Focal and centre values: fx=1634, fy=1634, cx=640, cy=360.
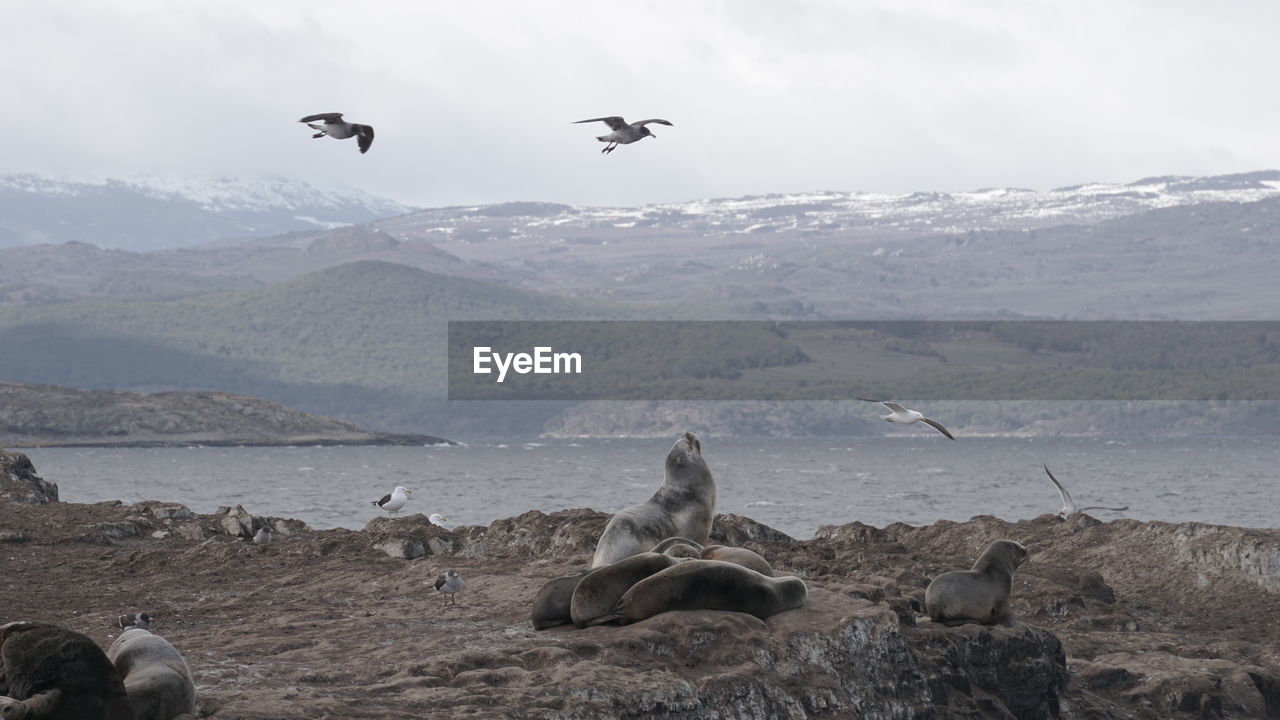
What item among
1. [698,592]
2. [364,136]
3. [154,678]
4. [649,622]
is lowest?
[649,622]

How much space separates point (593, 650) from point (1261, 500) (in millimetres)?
72722

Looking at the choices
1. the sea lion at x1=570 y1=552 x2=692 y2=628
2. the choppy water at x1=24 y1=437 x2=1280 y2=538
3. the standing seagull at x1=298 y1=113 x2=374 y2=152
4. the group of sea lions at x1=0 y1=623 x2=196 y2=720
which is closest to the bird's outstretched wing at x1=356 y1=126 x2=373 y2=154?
the standing seagull at x1=298 y1=113 x2=374 y2=152

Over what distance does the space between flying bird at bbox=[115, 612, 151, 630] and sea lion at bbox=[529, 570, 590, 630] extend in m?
3.50

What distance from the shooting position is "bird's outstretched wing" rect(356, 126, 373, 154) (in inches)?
773

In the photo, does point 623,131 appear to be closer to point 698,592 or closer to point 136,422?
point 698,592

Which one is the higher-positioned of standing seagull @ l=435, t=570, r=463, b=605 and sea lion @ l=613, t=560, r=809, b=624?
sea lion @ l=613, t=560, r=809, b=624

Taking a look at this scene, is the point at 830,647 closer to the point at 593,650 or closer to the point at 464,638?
the point at 593,650

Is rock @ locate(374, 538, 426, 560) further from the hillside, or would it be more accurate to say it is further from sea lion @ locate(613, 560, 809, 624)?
the hillside

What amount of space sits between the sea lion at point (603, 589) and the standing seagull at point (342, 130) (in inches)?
285

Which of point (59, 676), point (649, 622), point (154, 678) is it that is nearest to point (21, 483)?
point (649, 622)

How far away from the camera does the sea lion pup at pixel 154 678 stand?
10.8 m

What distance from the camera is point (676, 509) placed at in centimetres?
1675

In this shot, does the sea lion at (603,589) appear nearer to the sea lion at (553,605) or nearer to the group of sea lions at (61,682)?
the sea lion at (553,605)

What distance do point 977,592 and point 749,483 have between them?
75371mm
